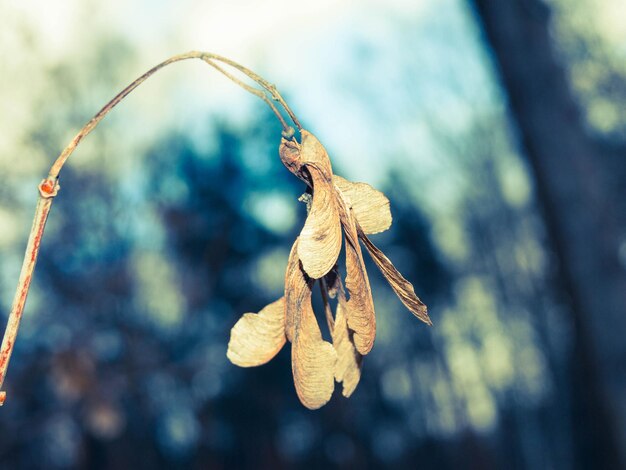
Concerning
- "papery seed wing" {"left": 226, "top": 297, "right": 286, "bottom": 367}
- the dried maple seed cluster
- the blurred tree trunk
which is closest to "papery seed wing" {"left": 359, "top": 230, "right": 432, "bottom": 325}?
the dried maple seed cluster

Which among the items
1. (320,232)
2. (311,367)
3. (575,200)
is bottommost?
(311,367)

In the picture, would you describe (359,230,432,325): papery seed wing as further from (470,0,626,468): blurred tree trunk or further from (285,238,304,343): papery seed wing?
(470,0,626,468): blurred tree trunk

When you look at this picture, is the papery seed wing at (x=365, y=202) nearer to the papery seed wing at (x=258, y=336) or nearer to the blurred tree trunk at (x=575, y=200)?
the papery seed wing at (x=258, y=336)

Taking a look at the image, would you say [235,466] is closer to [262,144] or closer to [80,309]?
[80,309]

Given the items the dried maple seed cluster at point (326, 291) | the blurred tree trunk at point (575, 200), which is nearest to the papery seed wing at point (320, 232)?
the dried maple seed cluster at point (326, 291)

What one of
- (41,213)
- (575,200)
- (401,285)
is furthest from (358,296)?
(575,200)

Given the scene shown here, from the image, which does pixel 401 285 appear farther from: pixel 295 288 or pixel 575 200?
pixel 575 200
